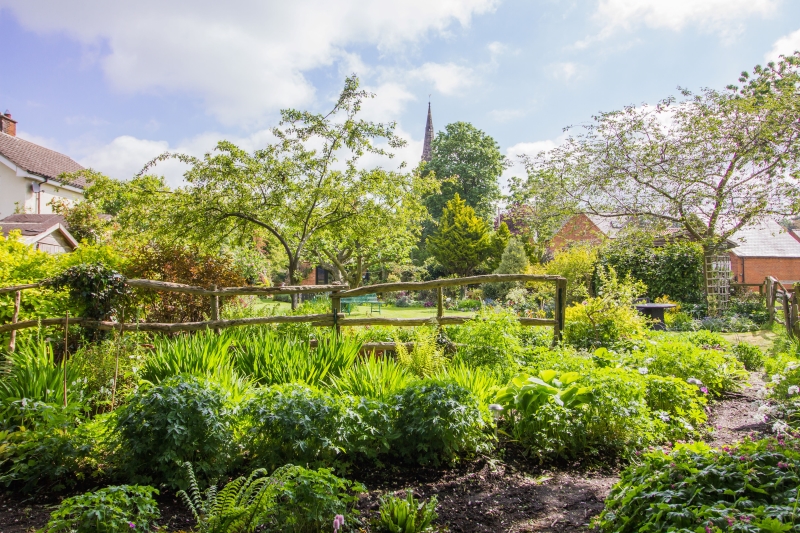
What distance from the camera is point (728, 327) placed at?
44.6ft

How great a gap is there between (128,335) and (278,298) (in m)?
24.0

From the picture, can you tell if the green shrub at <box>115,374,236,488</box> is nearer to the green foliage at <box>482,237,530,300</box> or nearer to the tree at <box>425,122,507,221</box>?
the green foliage at <box>482,237,530,300</box>

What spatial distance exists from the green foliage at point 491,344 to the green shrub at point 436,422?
162cm

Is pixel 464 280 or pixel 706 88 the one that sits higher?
pixel 706 88

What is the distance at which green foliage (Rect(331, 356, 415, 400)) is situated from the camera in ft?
14.0

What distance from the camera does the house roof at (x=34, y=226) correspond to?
15539mm

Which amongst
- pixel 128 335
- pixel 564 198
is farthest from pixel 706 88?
pixel 128 335

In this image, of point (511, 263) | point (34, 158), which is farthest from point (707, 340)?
point (34, 158)

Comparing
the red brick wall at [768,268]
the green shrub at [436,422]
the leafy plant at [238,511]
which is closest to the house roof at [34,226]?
the green shrub at [436,422]

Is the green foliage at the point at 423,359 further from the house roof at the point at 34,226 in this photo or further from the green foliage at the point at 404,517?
the house roof at the point at 34,226

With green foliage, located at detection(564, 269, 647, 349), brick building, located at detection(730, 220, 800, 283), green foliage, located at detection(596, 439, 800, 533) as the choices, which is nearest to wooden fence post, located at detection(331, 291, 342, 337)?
green foliage, located at detection(564, 269, 647, 349)

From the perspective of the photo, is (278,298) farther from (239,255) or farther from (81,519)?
(81,519)

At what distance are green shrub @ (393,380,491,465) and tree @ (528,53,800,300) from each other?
13.0m

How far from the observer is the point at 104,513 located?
8.17ft
